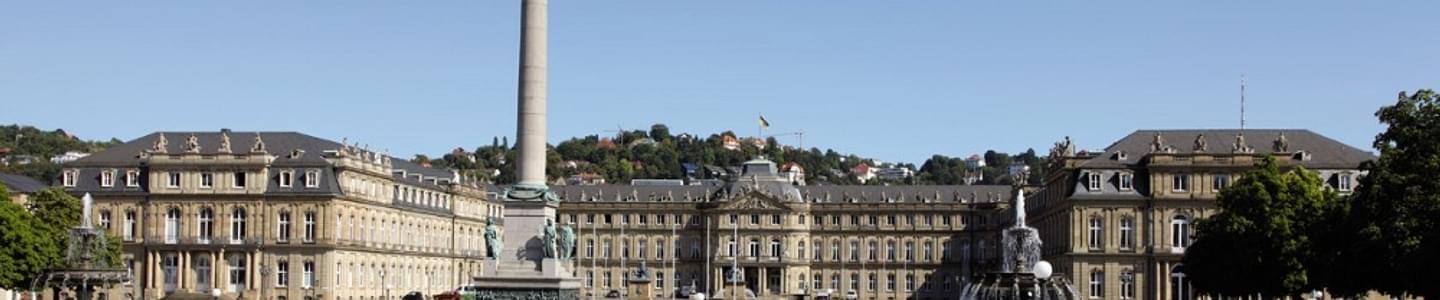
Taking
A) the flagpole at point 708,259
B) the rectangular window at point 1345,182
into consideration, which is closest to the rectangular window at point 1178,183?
the rectangular window at point 1345,182

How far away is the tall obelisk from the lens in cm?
6209

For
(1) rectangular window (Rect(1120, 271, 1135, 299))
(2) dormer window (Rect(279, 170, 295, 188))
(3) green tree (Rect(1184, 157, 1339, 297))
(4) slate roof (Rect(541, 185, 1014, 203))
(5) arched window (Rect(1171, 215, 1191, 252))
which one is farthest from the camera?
(4) slate roof (Rect(541, 185, 1014, 203))

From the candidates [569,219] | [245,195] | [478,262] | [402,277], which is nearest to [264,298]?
[245,195]

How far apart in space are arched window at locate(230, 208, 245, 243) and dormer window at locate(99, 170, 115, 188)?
26.5ft

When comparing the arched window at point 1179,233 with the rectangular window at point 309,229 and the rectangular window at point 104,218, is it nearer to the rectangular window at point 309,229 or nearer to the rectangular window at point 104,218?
the rectangular window at point 309,229

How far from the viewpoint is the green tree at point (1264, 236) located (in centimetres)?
8531

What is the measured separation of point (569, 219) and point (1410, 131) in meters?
123

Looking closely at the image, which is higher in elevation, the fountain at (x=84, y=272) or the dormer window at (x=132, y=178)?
the dormer window at (x=132, y=178)

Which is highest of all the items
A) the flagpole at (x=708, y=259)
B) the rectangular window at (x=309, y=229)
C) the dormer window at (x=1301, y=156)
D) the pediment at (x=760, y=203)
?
the dormer window at (x=1301, y=156)

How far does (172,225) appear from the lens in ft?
409

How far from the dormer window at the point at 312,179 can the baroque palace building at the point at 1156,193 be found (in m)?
44.9

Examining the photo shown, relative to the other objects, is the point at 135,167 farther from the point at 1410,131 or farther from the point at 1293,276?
the point at 1410,131

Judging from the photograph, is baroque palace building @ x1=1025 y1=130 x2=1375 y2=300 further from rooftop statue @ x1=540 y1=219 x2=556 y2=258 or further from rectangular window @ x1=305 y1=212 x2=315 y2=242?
rooftop statue @ x1=540 y1=219 x2=556 y2=258

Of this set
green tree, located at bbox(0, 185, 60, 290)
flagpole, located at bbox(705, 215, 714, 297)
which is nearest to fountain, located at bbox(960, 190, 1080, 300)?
green tree, located at bbox(0, 185, 60, 290)
